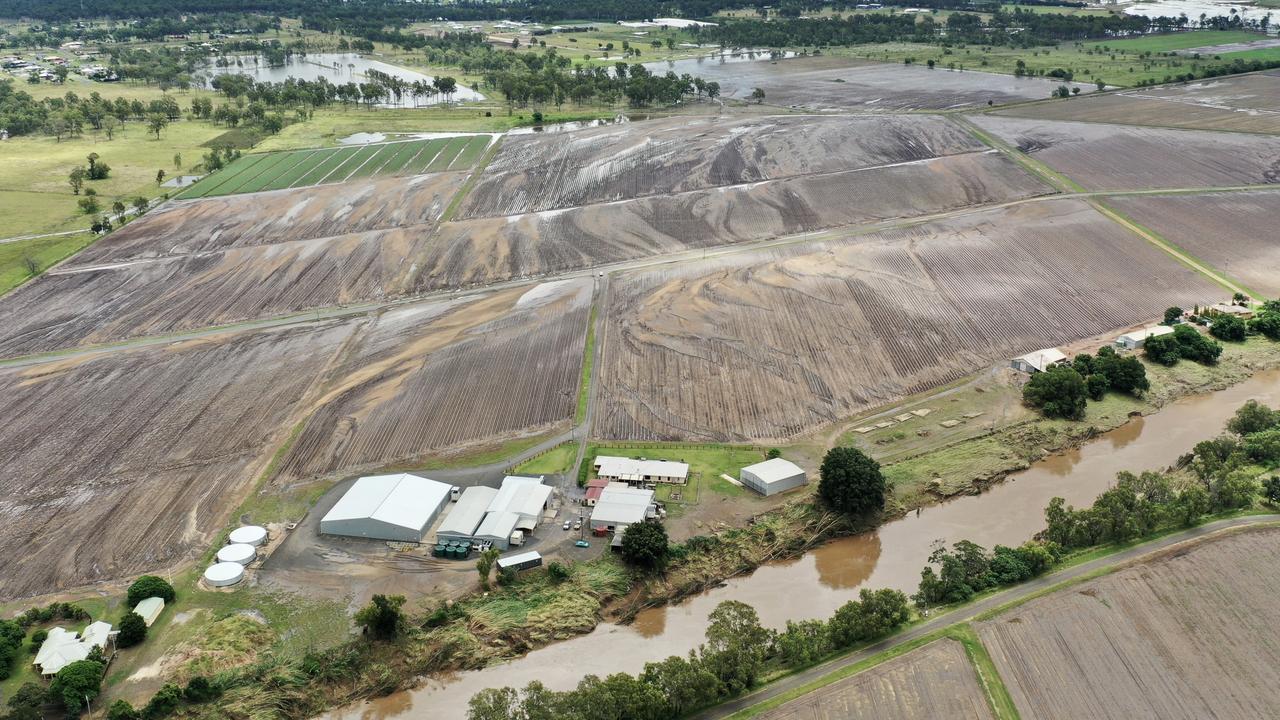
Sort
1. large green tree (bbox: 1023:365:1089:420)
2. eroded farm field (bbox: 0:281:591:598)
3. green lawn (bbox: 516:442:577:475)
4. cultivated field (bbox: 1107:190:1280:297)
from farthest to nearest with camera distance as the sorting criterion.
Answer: cultivated field (bbox: 1107:190:1280:297)
large green tree (bbox: 1023:365:1089:420)
green lawn (bbox: 516:442:577:475)
eroded farm field (bbox: 0:281:591:598)

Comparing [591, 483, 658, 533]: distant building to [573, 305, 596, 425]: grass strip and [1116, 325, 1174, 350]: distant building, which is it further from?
[1116, 325, 1174, 350]: distant building

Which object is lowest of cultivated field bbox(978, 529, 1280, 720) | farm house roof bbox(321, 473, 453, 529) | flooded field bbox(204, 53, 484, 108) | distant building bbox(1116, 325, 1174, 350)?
cultivated field bbox(978, 529, 1280, 720)

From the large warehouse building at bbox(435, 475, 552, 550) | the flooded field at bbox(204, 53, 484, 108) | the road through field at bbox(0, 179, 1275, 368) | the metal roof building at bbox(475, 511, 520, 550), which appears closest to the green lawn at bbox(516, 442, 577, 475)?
the large warehouse building at bbox(435, 475, 552, 550)

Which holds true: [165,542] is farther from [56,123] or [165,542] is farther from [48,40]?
[48,40]

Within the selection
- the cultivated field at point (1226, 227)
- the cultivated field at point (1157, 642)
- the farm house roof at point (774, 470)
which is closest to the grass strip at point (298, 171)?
the farm house roof at point (774, 470)

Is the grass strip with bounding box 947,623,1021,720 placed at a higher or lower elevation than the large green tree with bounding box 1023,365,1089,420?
lower

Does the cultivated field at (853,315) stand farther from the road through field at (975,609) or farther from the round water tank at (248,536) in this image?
the round water tank at (248,536)

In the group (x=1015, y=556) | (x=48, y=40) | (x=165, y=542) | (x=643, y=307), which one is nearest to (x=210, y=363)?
(x=165, y=542)
